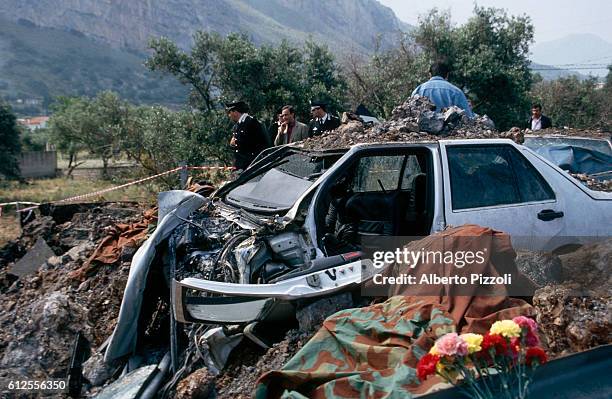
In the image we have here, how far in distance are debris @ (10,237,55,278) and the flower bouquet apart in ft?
19.1

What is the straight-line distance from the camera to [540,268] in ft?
12.4

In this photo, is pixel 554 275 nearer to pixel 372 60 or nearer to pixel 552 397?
pixel 552 397

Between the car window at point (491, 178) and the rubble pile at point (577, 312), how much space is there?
3.03 feet

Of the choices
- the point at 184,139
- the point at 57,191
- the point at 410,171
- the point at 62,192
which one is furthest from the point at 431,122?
the point at 57,191

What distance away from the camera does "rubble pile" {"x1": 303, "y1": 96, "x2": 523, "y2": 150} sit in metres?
4.62

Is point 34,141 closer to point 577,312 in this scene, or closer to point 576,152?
point 576,152

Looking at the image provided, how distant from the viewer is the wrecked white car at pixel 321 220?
3709mm

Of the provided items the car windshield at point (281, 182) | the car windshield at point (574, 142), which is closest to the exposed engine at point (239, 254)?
the car windshield at point (281, 182)

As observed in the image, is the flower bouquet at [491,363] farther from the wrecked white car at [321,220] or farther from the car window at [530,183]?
the car window at [530,183]

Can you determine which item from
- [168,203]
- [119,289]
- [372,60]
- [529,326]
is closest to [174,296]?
[168,203]

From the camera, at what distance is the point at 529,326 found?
228 centimetres

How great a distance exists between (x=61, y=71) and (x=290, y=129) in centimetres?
11342

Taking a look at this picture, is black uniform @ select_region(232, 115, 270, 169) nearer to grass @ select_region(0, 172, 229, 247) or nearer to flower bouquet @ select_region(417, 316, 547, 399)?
grass @ select_region(0, 172, 229, 247)

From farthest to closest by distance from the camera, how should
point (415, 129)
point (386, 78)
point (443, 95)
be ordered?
point (386, 78) → point (443, 95) → point (415, 129)
